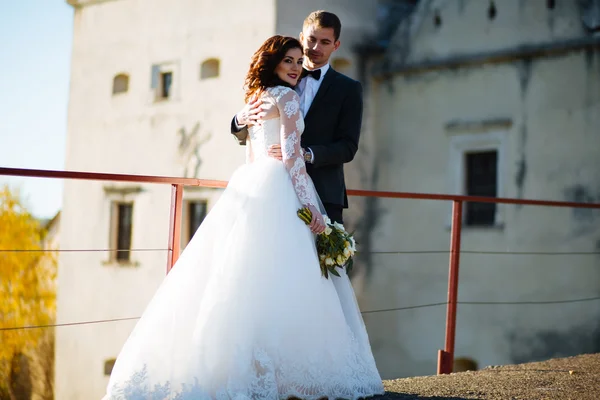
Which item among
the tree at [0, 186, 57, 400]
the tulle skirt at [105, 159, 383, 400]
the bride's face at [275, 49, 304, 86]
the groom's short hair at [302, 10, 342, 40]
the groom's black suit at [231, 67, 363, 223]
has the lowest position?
the tree at [0, 186, 57, 400]

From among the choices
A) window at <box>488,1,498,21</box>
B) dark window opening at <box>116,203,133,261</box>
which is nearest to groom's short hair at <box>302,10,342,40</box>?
window at <box>488,1,498,21</box>

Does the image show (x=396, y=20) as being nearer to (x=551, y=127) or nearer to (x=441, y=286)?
(x=551, y=127)

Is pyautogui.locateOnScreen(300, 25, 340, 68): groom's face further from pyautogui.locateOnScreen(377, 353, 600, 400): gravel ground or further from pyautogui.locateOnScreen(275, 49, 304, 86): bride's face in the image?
pyautogui.locateOnScreen(377, 353, 600, 400): gravel ground

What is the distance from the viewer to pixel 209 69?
14672 millimetres

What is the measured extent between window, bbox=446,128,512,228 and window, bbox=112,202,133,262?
6.19 meters

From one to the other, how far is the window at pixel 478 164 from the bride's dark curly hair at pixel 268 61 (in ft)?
30.0

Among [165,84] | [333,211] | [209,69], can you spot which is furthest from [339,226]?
[165,84]

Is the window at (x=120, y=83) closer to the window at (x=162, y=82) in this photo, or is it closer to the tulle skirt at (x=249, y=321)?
the window at (x=162, y=82)

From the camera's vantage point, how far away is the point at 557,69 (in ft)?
39.2

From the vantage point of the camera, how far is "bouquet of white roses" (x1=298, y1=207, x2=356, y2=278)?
372cm

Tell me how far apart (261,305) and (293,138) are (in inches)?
29.7

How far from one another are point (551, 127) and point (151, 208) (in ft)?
23.5

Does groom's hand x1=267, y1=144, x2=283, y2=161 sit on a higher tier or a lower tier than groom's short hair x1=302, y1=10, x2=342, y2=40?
lower

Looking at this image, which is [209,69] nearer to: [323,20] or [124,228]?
[124,228]
